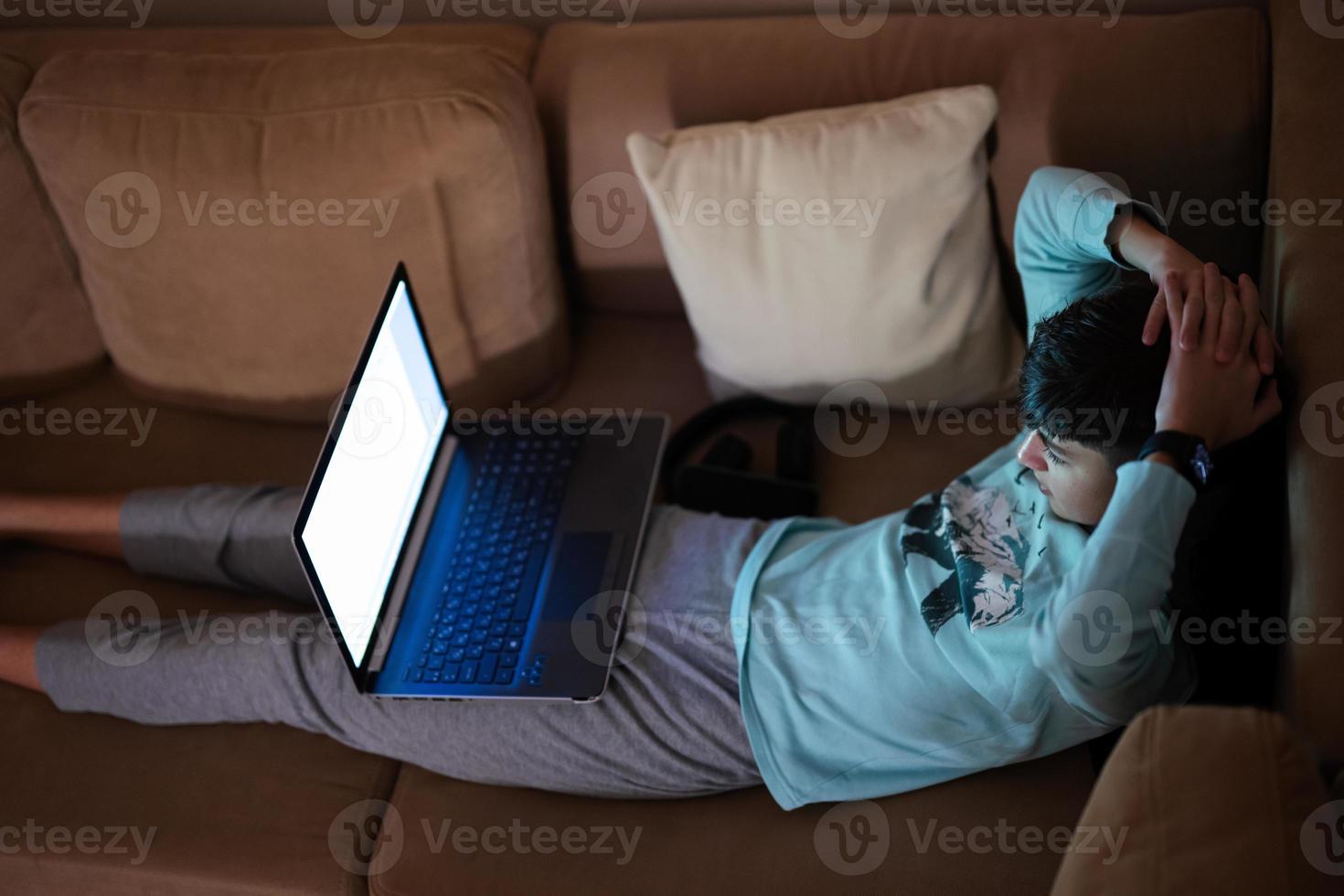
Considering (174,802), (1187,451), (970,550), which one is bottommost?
(174,802)

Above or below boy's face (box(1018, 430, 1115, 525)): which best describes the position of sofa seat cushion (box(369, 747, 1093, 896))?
below

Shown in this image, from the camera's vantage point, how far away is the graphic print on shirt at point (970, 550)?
1.06m

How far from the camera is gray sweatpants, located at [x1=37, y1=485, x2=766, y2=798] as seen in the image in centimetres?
118

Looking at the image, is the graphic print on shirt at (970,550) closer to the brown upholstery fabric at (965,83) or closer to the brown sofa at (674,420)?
the brown sofa at (674,420)

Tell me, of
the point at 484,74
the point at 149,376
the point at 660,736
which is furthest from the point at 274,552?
the point at 484,74

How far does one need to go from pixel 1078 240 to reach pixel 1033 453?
0.27m

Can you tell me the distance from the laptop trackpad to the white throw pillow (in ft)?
1.16

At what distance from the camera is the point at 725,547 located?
4.23 feet

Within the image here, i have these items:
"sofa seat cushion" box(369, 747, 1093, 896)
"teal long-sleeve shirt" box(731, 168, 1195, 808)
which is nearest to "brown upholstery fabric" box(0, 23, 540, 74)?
"teal long-sleeve shirt" box(731, 168, 1195, 808)

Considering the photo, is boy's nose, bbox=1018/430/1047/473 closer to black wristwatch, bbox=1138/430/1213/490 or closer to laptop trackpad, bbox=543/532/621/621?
black wristwatch, bbox=1138/430/1213/490

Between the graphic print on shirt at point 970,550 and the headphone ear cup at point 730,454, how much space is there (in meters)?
0.32

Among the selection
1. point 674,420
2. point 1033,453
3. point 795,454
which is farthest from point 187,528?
point 1033,453

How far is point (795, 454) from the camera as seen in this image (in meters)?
1.47

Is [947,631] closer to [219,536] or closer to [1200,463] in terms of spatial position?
[1200,463]
